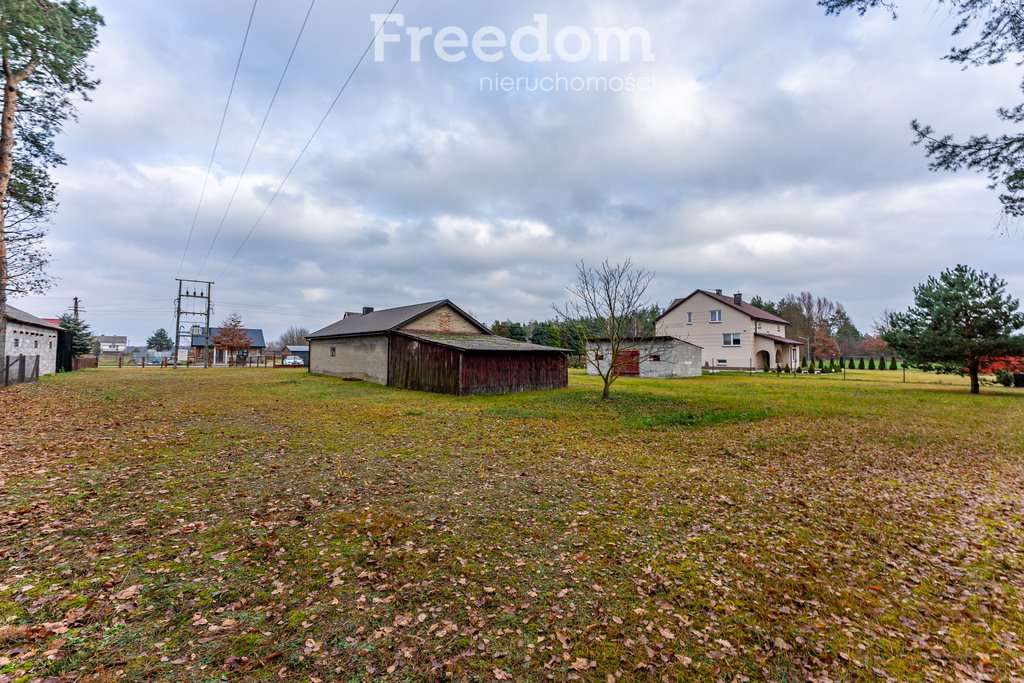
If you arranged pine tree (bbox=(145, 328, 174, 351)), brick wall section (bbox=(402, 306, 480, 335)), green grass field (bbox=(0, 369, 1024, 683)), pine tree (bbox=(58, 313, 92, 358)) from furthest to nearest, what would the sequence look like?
pine tree (bbox=(145, 328, 174, 351)), pine tree (bbox=(58, 313, 92, 358)), brick wall section (bbox=(402, 306, 480, 335)), green grass field (bbox=(0, 369, 1024, 683))

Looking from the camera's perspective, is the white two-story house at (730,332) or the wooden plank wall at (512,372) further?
the white two-story house at (730,332)

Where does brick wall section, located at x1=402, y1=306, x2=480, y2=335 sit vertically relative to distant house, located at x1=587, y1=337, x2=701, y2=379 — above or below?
above

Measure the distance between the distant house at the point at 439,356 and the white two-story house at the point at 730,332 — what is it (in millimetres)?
20057

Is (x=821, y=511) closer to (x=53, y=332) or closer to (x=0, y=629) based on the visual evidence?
(x=0, y=629)

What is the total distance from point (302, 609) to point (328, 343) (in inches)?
1183

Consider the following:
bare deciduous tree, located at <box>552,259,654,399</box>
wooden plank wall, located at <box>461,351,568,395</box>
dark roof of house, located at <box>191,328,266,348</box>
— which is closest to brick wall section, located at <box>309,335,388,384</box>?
wooden plank wall, located at <box>461,351,568,395</box>

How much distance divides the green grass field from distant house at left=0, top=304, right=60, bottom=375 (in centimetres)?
1861

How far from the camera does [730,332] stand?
3947 centimetres

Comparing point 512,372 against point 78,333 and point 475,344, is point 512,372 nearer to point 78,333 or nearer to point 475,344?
point 475,344

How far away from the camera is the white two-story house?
127 ft

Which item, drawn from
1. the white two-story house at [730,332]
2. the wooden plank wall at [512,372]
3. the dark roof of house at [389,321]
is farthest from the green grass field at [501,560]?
the white two-story house at [730,332]

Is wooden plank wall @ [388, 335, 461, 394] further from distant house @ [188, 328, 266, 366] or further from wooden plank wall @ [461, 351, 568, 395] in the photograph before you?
distant house @ [188, 328, 266, 366]

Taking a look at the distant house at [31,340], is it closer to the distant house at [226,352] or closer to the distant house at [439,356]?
the distant house at [439,356]

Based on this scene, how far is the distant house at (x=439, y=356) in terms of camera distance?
65.1 ft
